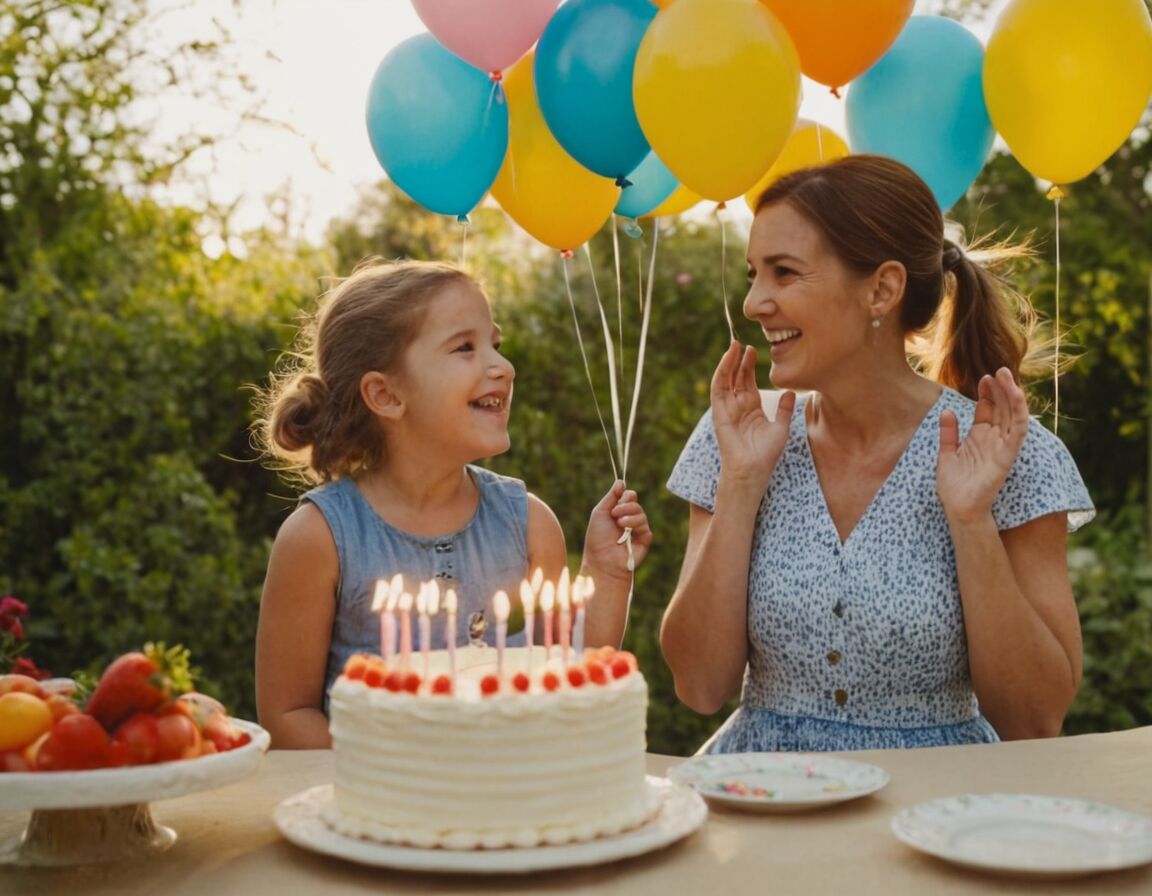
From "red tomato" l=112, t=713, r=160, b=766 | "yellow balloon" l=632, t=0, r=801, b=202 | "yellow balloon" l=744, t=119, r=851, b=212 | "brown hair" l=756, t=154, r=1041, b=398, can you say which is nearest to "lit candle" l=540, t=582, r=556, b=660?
"red tomato" l=112, t=713, r=160, b=766

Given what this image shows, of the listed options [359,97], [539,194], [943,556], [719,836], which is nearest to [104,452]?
[359,97]

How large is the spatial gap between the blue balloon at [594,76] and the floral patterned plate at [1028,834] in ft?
5.19

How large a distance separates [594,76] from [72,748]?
1.75 metres

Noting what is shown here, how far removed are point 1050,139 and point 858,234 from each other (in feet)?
1.64

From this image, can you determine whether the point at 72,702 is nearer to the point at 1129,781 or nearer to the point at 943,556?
the point at 1129,781

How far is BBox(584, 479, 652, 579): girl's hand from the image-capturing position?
2.88 m

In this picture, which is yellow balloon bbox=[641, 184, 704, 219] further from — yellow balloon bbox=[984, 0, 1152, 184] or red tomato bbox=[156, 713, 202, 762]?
red tomato bbox=[156, 713, 202, 762]

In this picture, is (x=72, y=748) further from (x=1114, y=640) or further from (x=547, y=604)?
(x=1114, y=640)

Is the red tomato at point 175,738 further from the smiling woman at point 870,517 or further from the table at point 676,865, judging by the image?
the smiling woman at point 870,517

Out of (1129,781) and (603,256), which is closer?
(1129,781)

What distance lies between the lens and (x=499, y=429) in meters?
2.88

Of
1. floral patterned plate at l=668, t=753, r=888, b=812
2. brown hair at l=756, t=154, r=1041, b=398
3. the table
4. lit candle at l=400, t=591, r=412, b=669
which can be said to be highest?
brown hair at l=756, t=154, r=1041, b=398

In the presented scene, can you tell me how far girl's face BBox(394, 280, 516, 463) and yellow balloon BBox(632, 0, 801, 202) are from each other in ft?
1.85

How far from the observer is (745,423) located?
2938 mm
